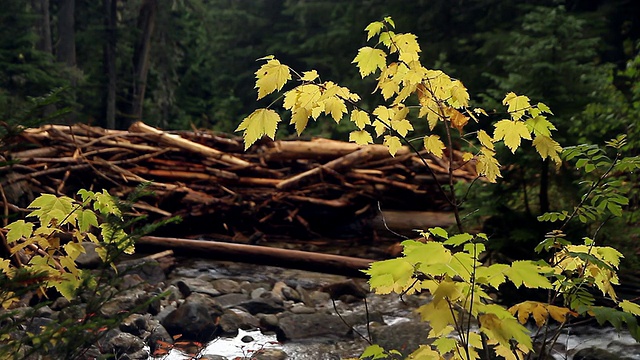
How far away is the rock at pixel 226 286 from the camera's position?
20.3 ft

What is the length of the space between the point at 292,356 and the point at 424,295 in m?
2.17

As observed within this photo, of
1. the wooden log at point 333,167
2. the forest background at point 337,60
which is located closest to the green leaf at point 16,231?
the forest background at point 337,60

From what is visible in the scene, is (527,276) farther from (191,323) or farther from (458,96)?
(191,323)

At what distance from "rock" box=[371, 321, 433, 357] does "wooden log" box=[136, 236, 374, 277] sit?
0.61 m

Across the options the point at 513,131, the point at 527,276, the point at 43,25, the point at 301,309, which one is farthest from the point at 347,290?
the point at 43,25

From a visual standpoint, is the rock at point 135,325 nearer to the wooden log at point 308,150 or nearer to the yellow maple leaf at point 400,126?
the yellow maple leaf at point 400,126

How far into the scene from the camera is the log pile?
332 inches

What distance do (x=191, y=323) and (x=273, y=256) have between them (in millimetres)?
1319

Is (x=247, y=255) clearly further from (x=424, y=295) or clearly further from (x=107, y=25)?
(x=107, y=25)

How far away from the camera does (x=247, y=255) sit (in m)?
6.01

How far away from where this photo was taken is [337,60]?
2064 cm

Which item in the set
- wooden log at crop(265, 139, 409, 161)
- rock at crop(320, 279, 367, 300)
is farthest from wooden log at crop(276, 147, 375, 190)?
rock at crop(320, 279, 367, 300)

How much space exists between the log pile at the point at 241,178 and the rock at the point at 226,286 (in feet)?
6.21

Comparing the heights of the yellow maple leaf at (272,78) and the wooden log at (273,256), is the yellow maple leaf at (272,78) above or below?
above
